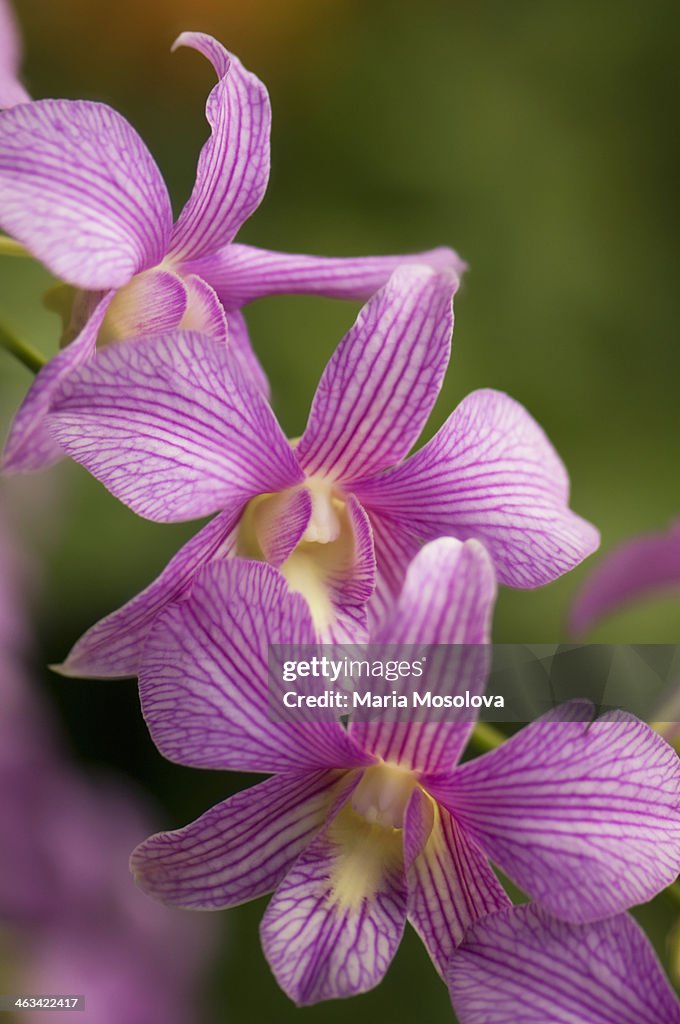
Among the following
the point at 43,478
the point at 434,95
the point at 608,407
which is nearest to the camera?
the point at 43,478

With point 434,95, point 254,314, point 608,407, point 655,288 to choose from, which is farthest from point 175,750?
point 434,95

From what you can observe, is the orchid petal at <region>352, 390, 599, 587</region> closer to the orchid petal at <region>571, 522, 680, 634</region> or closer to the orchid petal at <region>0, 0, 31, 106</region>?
the orchid petal at <region>571, 522, 680, 634</region>

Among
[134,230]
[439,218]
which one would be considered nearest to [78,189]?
[134,230]

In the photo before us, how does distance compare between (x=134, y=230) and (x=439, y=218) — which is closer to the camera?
(x=134, y=230)

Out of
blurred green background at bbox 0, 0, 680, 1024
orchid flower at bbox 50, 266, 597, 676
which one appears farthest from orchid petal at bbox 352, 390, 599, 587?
blurred green background at bbox 0, 0, 680, 1024

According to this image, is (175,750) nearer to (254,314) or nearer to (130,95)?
(254,314)

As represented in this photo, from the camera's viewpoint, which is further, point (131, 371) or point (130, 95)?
point (130, 95)

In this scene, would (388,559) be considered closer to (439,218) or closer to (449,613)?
(449,613)
